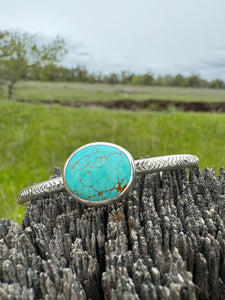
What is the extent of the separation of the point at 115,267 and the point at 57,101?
31.9 ft

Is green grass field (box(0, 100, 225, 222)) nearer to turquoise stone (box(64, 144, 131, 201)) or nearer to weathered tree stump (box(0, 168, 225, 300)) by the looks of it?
turquoise stone (box(64, 144, 131, 201))

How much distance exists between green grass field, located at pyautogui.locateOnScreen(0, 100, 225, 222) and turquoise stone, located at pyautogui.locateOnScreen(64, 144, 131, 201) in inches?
103

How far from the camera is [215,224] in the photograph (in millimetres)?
1510

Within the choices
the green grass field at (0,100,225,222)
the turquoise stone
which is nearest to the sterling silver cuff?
the turquoise stone

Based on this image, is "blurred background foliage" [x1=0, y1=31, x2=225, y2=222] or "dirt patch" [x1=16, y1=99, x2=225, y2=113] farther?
"dirt patch" [x1=16, y1=99, x2=225, y2=113]

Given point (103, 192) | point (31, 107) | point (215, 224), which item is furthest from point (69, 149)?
point (215, 224)

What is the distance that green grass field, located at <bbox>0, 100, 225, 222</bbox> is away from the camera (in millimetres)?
5461

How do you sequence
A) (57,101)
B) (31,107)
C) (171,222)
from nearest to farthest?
(171,222) → (31,107) → (57,101)

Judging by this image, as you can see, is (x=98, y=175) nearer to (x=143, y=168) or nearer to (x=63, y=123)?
(x=143, y=168)

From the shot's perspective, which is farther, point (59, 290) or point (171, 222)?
point (171, 222)

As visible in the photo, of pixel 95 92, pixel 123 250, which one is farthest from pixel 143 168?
pixel 95 92

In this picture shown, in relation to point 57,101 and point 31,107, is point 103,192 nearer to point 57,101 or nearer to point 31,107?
point 31,107

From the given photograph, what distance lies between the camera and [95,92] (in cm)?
1063

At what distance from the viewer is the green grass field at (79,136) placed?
5.46m
